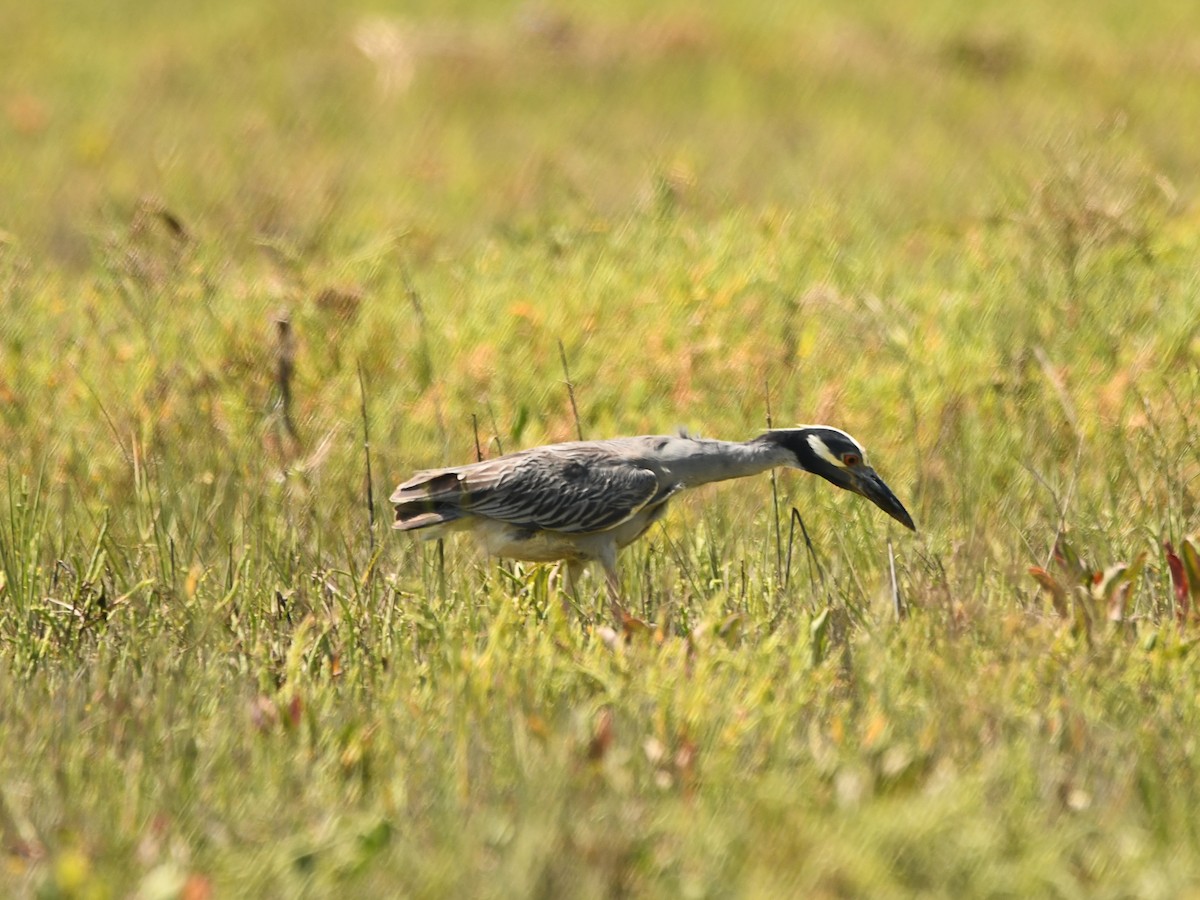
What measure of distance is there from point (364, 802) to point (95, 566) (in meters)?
1.69

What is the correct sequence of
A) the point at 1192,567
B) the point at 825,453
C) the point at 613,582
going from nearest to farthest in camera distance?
the point at 1192,567 < the point at 613,582 < the point at 825,453

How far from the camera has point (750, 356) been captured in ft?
25.8

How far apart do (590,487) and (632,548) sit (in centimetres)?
52

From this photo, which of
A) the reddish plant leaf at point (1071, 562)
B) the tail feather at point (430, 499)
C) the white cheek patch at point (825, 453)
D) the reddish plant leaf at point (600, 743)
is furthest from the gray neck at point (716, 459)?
the reddish plant leaf at point (600, 743)

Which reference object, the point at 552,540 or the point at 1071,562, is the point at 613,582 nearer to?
the point at 552,540

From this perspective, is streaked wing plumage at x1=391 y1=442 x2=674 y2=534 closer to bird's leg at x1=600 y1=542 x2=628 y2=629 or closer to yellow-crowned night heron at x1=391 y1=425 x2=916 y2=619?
yellow-crowned night heron at x1=391 y1=425 x2=916 y2=619

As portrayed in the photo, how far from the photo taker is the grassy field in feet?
11.3

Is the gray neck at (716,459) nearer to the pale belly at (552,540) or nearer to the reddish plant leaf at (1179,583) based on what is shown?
the pale belly at (552,540)

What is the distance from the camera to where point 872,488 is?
5711 mm

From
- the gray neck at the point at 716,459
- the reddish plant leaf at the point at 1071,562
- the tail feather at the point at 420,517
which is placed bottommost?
the reddish plant leaf at the point at 1071,562

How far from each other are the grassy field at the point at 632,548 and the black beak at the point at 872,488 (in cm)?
8

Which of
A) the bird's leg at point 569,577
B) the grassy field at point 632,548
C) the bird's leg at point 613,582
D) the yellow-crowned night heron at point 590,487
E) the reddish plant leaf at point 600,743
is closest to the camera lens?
the grassy field at point 632,548

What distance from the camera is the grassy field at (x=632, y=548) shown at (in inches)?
135

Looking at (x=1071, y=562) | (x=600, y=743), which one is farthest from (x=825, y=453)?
(x=600, y=743)
